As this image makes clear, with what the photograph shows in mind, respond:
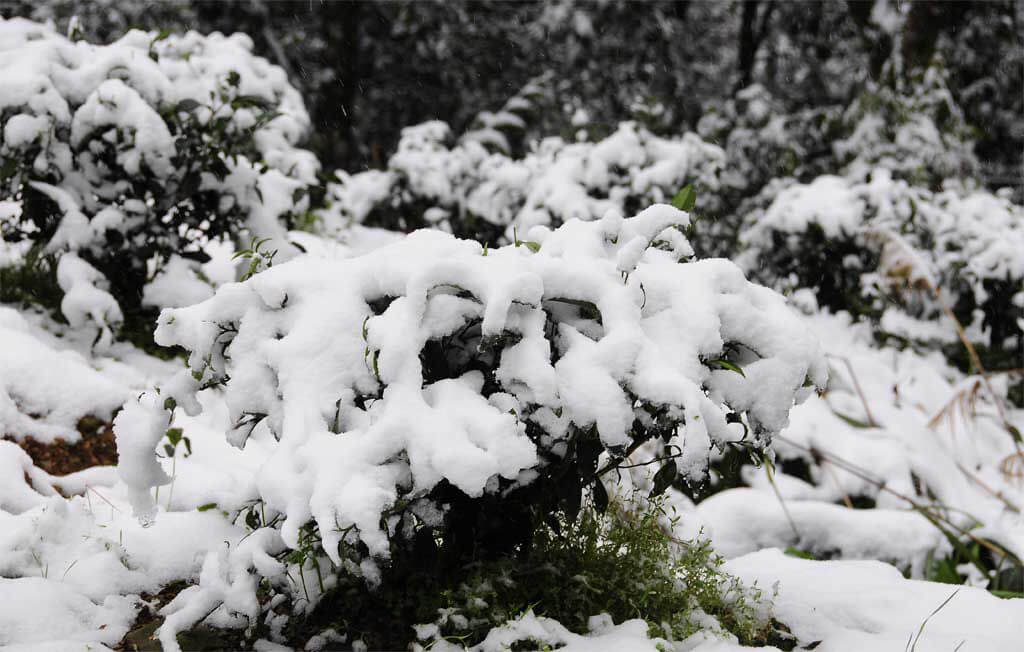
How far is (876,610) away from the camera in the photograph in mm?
2145

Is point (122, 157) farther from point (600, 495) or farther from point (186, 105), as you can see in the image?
point (600, 495)

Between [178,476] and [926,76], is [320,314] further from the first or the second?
[926,76]

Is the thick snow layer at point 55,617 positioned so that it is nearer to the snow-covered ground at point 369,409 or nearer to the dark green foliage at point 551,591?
the snow-covered ground at point 369,409

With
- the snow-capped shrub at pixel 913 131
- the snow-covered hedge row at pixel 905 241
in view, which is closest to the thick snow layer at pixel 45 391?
the snow-covered hedge row at pixel 905 241

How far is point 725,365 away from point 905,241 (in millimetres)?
4429

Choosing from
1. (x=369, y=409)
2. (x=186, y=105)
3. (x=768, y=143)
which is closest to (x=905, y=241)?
(x=768, y=143)

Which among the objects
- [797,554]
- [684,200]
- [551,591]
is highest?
[684,200]

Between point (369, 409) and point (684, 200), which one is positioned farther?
point (684, 200)

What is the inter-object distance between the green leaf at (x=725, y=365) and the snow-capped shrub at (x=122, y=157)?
7.49 ft

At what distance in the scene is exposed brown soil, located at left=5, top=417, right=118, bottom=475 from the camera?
2729mm

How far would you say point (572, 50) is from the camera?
10.1m

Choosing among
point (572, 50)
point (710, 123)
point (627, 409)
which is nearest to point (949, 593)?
point (627, 409)

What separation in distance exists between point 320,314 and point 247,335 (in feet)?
0.55

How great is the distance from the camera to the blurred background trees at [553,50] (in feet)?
31.8
